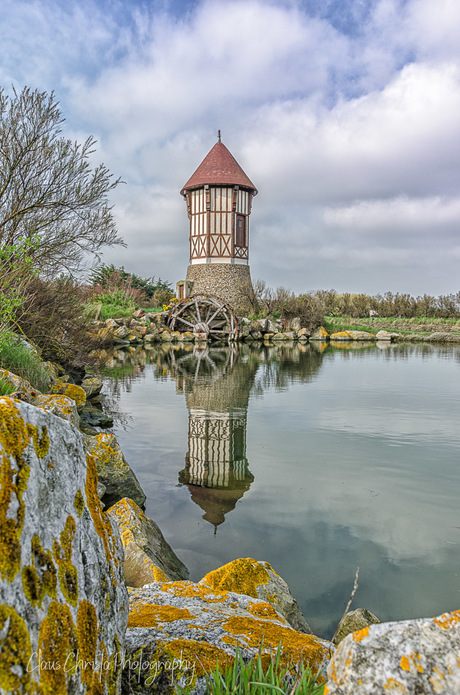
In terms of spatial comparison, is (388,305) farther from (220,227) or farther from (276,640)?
(276,640)

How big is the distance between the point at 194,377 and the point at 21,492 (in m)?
13.7

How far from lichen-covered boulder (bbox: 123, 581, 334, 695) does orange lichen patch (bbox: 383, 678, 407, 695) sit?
57cm

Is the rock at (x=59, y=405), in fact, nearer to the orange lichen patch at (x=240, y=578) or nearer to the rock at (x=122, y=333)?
the orange lichen patch at (x=240, y=578)

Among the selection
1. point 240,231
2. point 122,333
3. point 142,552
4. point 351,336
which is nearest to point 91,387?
point 142,552

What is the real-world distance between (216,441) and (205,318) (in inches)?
1027

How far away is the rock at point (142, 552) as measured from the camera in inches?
126

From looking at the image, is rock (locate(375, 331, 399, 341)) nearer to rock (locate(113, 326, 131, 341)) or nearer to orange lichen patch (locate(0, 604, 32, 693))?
rock (locate(113, 326, 131, 341))

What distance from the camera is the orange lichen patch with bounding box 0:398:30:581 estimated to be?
1.07 metres

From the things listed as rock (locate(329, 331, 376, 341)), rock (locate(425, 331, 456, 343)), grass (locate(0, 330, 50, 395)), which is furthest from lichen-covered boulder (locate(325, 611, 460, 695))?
rock (locate(425, 331, 456, 343))

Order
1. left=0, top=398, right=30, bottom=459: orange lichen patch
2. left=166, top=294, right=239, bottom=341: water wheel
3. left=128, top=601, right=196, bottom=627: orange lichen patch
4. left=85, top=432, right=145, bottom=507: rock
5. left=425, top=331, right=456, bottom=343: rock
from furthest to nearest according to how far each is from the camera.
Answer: left=425, top=331, right=456, bottom=343: rock < left=166, top=294, right=239, bottom=341: water wheel < left=85, top=432, right=145, bottom=507: rock < left=128, top=601, right=196, bottom=627: orange lichen patch < left=0, top=398, right=30, bottom=459: orange lichen patch

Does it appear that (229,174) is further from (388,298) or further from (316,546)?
(316,546)

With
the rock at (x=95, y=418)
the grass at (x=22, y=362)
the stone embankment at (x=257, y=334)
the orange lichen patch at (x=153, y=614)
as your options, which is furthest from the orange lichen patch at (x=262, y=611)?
the stone embankment at (x=257, y=334)

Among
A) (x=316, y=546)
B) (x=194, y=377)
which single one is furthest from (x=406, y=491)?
(x=194, y=377)

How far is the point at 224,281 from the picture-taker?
3453 cm
